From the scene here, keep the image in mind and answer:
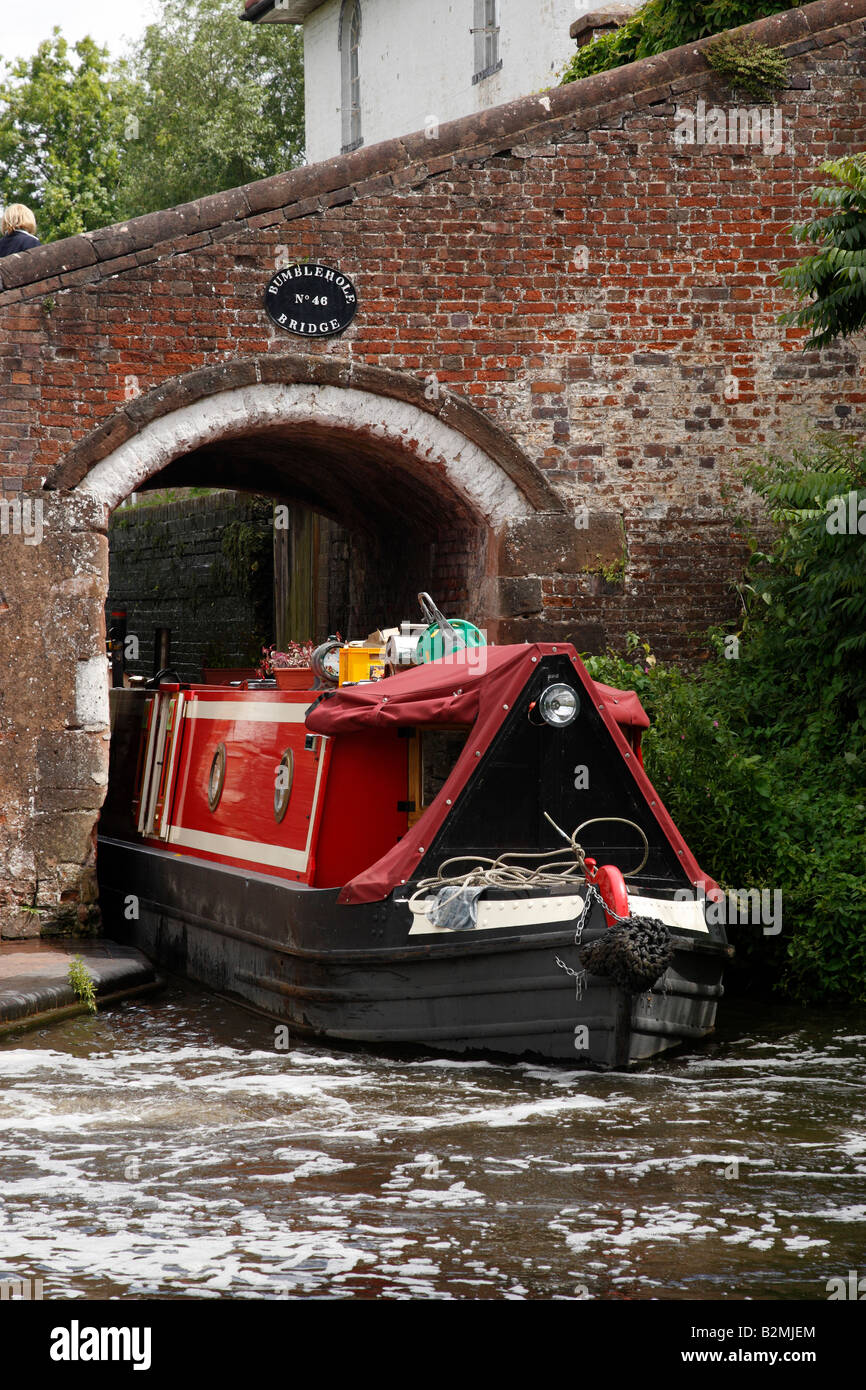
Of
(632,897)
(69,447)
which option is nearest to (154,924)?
(69,447)

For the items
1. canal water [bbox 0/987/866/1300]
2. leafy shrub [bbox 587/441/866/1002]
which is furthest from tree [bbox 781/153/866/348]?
canal water [bbox 0/987/866/1300]

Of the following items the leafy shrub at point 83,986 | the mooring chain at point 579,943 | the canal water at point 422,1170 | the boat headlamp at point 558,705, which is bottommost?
the canal water at point 422,1170

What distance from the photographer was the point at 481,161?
31.3ft

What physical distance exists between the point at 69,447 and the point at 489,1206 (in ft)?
18.0

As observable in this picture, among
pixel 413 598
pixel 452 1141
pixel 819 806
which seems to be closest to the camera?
pixel 452 1141

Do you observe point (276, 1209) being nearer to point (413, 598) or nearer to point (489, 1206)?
point (489, 1206)

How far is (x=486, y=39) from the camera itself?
653 inches

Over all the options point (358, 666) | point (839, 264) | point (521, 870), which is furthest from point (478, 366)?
point (521, 870)

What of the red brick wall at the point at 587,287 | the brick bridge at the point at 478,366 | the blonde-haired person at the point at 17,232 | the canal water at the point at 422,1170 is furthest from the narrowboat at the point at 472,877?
the blonde-haired person at the point at 17,232

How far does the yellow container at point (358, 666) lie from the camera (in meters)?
8.01

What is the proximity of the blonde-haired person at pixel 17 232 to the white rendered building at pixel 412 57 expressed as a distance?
6.89m

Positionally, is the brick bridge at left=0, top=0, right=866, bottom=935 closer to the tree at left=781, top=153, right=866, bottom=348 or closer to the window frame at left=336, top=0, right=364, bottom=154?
the tree at left=781, top=153, right=866, bottom=348

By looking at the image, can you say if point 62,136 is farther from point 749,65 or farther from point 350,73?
point 749,65

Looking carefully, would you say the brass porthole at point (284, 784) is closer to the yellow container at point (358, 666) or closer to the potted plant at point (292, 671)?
the yellow container at point (358, 666)
